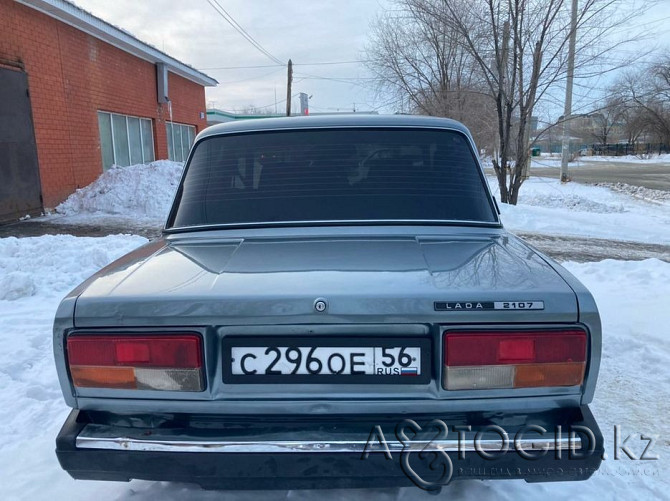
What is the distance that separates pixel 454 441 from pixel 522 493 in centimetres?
79

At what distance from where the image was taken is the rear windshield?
2.70 m

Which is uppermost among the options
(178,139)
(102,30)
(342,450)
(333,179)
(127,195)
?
(102,30)

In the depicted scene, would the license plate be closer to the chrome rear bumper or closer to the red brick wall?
the chrome rear bumper

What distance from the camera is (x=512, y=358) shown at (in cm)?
175

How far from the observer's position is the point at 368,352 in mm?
1760

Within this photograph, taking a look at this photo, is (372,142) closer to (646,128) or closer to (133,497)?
(133,497)

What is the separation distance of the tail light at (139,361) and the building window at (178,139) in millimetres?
18031

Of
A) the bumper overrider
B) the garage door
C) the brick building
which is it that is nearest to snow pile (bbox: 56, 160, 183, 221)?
the brick building

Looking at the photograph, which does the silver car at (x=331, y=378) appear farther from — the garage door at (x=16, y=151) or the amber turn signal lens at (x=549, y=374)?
the garage door at (x=16, y=151)

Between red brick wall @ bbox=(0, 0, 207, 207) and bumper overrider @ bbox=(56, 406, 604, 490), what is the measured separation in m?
11.0

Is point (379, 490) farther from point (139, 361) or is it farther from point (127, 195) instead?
point (127, 195)

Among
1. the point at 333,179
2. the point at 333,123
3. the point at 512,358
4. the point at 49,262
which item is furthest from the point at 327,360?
the point at 49,262

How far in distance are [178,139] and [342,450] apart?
20.7 meters

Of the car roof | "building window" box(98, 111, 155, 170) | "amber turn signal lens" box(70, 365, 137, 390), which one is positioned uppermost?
"building window" box(98, 111, 155, 170)
